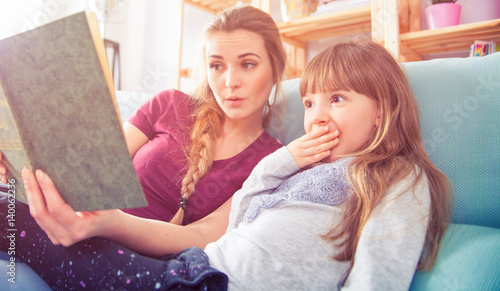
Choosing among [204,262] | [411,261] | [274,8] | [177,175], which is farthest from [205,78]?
[274,8]

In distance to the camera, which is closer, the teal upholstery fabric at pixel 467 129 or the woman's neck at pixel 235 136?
the teal upholstery fabric at pixel 467 129

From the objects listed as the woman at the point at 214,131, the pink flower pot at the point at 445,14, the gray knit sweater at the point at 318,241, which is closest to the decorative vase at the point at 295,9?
the pink flower pot at the point at 445,14

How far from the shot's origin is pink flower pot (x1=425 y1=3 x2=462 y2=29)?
4.99 ft

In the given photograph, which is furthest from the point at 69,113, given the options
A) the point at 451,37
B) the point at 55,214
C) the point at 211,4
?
the point at 211,4

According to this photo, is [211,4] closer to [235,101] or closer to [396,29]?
[396,29]

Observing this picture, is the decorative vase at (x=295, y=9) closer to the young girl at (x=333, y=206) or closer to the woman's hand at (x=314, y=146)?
the young girl at (x=333, y=206)

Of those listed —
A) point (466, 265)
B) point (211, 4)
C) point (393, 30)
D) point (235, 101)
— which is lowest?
point (466, 265)

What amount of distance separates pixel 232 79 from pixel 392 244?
0.62m

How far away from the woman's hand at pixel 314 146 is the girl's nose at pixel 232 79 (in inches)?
11.1

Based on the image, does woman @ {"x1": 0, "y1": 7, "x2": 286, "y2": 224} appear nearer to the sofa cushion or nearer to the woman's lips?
the woman's lips

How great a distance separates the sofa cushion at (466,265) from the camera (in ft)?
1.75

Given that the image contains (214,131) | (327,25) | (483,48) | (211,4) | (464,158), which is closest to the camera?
(464,158)

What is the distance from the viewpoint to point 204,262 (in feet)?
2.03

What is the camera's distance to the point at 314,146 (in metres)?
0.79
